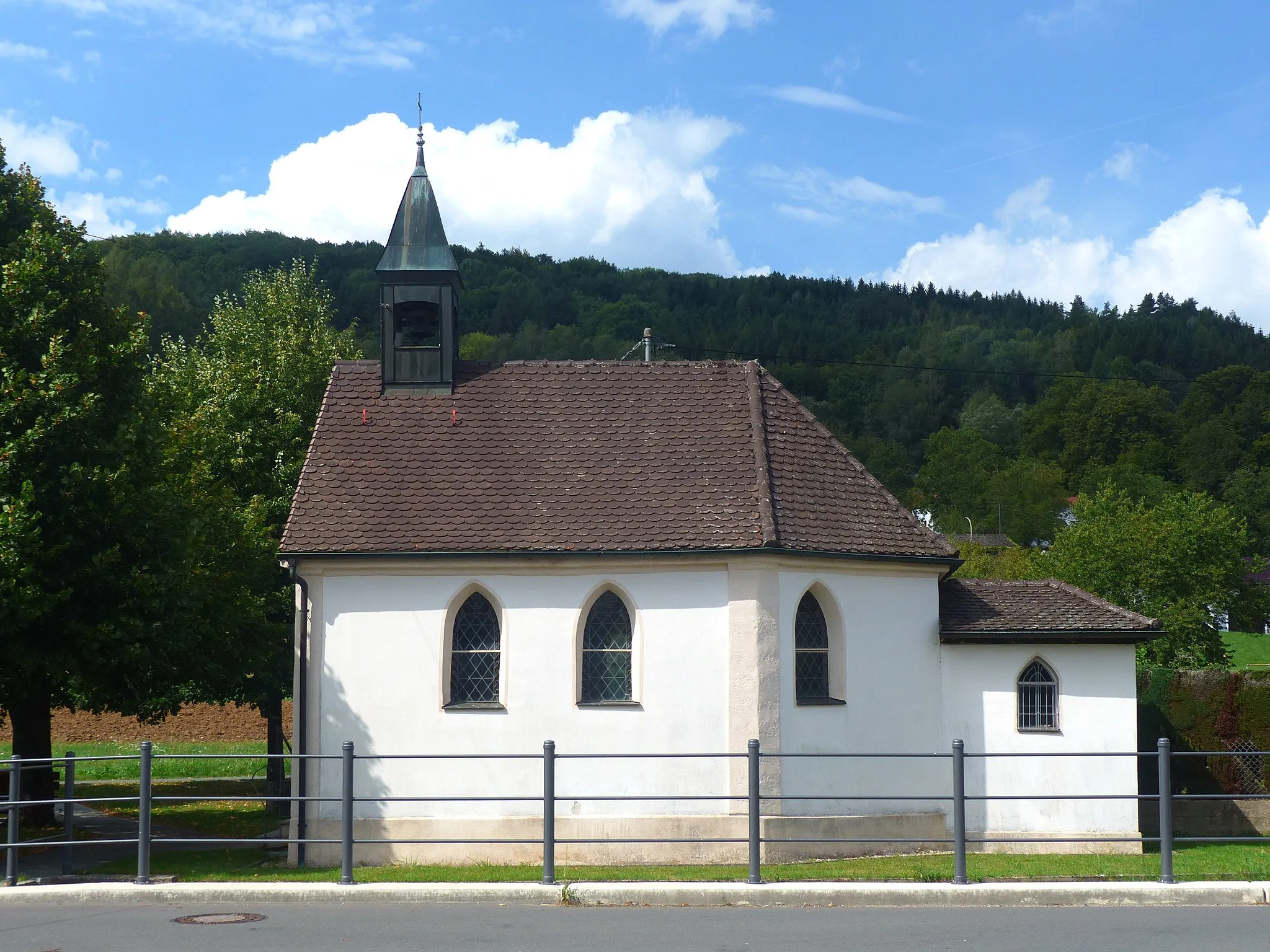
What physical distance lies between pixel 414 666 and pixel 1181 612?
26350 mm

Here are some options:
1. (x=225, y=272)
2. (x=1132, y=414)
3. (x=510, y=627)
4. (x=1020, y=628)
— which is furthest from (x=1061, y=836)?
(x=1132, y=414)

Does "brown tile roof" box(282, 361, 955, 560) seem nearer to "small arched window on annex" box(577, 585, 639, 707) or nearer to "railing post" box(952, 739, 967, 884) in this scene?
"small arched window on annex" box(577, 585, 639, 707)

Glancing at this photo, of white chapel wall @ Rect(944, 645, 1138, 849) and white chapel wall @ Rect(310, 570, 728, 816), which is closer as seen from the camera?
white chapel wall @ Rect(310, 570, 728, 816)

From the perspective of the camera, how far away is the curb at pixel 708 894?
469 inches

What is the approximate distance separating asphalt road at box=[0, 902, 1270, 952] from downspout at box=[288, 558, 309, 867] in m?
5.29

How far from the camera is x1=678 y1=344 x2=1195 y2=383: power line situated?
95562 mm

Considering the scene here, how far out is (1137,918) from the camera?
11156 millimetres

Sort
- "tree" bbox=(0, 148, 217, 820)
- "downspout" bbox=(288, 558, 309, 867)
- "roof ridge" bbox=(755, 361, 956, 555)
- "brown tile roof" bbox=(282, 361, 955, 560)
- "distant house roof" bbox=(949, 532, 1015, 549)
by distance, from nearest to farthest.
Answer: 1. "tree" bbox=(0, 148, 217, 820)
2. "downspout" bbox=(288, 558, 309, 867)
3. "brown tile roof" bbox=(282, 361, 955, 560)
4. "roof ridge" bbox=(755, 361, 956, 555)
5. "distant house roof" bbox=(949, 532, 1015, 549)

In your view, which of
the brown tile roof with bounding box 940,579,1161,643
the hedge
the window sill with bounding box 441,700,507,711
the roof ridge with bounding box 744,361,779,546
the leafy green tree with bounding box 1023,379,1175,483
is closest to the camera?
the roof ridge with bounding box 744,361,779,546

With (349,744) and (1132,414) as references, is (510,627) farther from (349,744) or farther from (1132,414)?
(1132,414)

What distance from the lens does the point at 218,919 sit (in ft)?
37.2

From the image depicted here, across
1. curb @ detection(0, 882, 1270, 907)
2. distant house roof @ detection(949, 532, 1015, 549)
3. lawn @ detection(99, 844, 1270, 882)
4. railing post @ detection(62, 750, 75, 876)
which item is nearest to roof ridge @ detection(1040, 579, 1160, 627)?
lawn @ detection(99, 844, 1270, 882)

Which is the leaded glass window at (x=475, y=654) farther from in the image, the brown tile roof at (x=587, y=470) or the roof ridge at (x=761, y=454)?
the roof ridge at (x=761, y=454)

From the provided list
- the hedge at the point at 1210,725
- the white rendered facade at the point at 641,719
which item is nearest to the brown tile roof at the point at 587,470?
the white rendered facade at the point at 641,719
